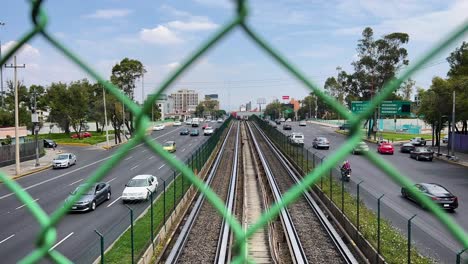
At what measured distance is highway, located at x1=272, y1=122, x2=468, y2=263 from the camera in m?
12.0

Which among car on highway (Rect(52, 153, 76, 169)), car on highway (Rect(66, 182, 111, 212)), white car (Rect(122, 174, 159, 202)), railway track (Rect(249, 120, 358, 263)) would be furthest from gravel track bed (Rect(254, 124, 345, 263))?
car on highway (Rect(52, 153, 76, 169))

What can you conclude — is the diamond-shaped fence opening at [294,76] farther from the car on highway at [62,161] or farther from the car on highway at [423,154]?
the car on highway at [423,154]

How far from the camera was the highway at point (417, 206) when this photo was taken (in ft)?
39.4

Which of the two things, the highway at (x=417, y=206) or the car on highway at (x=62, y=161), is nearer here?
the highway at (x=417, y=206)

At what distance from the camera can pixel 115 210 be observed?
56.7ft

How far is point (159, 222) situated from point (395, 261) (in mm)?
7447

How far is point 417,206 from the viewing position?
1677 centimetres

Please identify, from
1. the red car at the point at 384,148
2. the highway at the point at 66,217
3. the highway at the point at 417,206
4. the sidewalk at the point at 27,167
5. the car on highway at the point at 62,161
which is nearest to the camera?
the highway at the point at 417,206

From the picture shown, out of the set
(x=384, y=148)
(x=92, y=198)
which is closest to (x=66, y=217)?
(x=92, y=198)

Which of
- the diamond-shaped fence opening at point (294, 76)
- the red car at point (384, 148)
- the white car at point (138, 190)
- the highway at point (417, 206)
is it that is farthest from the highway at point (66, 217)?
the red car at point (384, 148)

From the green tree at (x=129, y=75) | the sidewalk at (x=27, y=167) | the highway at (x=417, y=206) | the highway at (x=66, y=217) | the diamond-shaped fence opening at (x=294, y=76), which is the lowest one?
the sidewalk at (x=27, y=167)

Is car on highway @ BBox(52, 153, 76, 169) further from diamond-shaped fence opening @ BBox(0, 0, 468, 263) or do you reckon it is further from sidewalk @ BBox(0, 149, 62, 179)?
diamond-shaped fence opening @ BBox(0, 0, 468, 263)

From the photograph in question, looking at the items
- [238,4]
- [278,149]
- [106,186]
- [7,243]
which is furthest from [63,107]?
[238,4]

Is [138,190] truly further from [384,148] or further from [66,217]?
[384,148]
